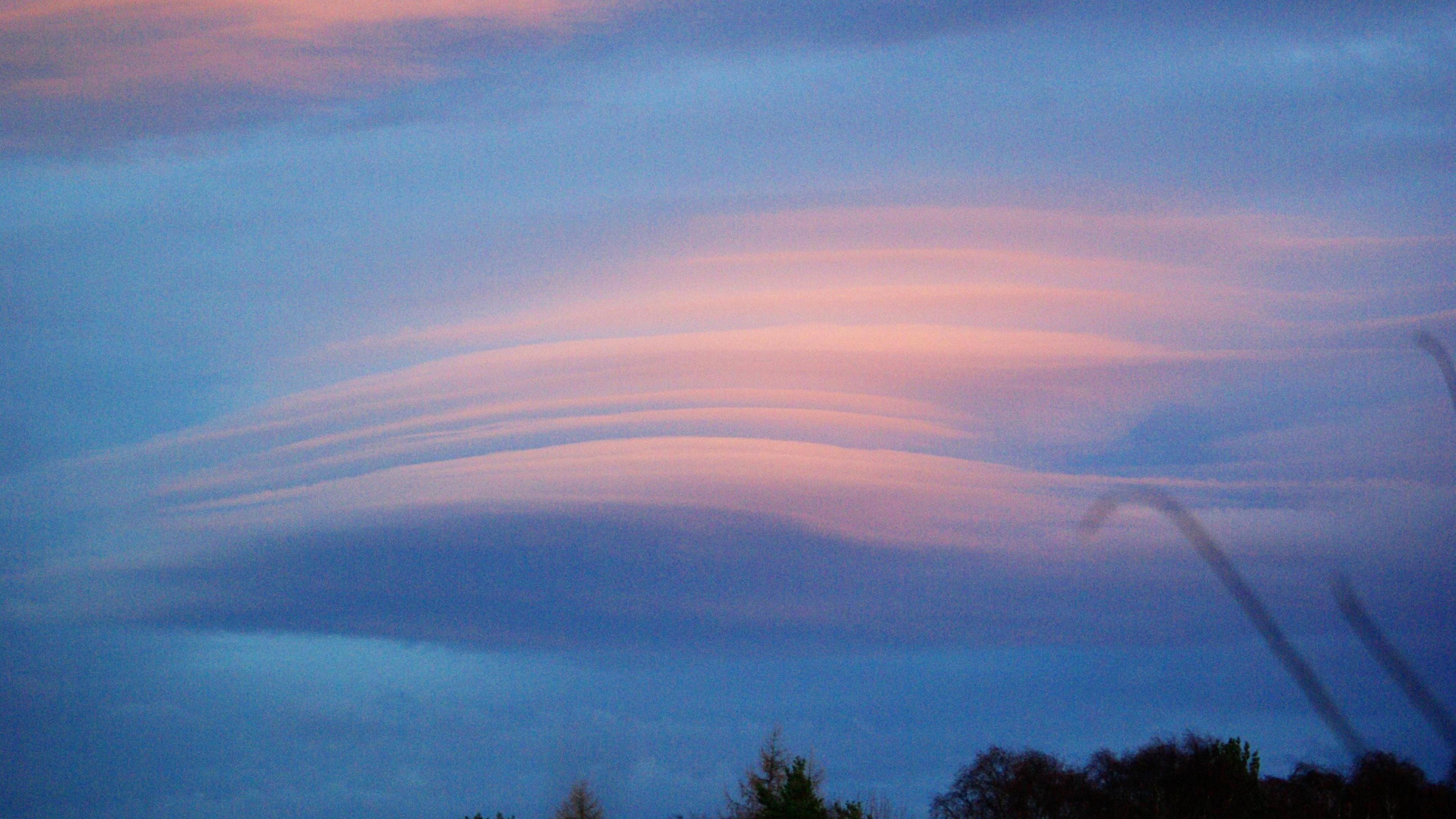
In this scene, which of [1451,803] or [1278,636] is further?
[1451,803]

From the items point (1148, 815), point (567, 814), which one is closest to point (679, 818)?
point (567, 814)

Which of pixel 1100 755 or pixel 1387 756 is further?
pixel 1100 755

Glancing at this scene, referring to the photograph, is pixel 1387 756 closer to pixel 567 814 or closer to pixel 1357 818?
pixel 1357 818

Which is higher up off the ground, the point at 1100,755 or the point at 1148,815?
the point at 1100,755

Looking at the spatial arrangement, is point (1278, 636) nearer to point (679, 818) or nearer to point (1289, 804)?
point (1289, 804)

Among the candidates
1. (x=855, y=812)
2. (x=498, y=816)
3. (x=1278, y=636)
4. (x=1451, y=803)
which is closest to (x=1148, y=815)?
(x=1451, y=803)

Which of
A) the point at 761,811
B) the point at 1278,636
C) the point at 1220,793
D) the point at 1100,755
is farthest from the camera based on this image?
the point at 1100,755

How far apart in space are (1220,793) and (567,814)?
114 ft

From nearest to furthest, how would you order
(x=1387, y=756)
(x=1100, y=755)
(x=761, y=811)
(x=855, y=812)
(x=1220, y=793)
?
(x=855, y=812), (x=761, y=811), (x=1220, y=793), (x=1387, y=756), (x=1100, y=755)

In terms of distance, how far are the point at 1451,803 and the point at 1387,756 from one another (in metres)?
4.91

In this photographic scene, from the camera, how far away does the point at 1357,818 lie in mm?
80625

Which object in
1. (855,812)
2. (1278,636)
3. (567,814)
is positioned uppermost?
(567,814)

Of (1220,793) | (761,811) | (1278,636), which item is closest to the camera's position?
(1278,636)

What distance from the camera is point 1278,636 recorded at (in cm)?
1588
